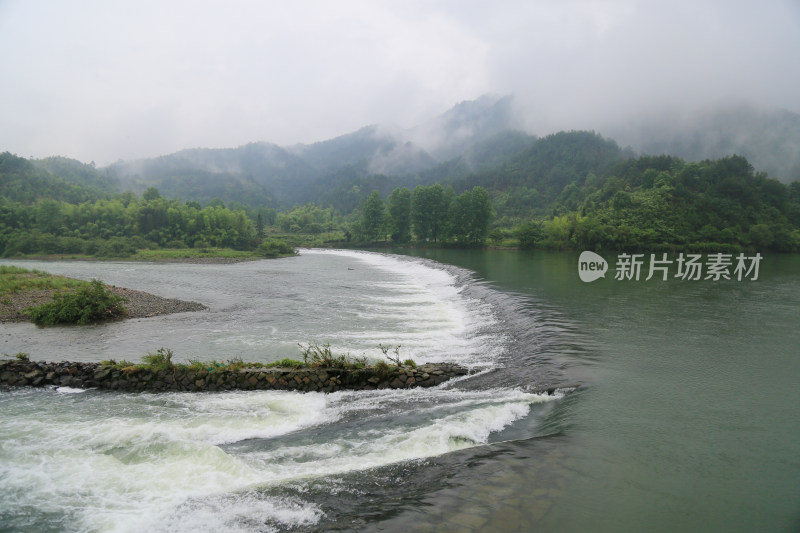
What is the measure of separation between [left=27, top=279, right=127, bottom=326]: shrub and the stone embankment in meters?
6.42

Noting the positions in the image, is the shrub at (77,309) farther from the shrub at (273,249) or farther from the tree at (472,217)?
the tree at (472,217)

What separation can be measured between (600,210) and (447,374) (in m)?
54.6

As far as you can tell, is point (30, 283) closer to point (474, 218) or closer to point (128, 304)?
point (128, 304)

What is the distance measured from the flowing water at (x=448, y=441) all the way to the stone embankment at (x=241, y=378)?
0.35 metres

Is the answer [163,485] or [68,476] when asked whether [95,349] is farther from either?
[163,485]

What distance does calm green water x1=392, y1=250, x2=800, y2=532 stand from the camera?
462 cm

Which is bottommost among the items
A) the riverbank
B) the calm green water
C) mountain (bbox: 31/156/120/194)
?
the riverbank

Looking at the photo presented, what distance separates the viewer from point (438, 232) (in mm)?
64750

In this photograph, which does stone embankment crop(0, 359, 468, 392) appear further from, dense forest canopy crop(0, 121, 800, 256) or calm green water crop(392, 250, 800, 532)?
dense forest canopy crop(0, 121, 800, 256)

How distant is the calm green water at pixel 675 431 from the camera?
4.62 metres

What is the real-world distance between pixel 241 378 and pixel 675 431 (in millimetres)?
7686

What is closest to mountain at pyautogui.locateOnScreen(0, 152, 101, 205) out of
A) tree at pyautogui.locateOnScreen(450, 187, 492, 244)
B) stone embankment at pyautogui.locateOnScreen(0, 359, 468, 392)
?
tree at pyautogui.locateOnScreen(450, 187, 492, 244)

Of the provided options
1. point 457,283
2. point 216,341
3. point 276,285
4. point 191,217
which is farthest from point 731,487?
point 191,217

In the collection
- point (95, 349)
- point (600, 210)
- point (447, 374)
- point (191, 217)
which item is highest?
point (600, 210)
